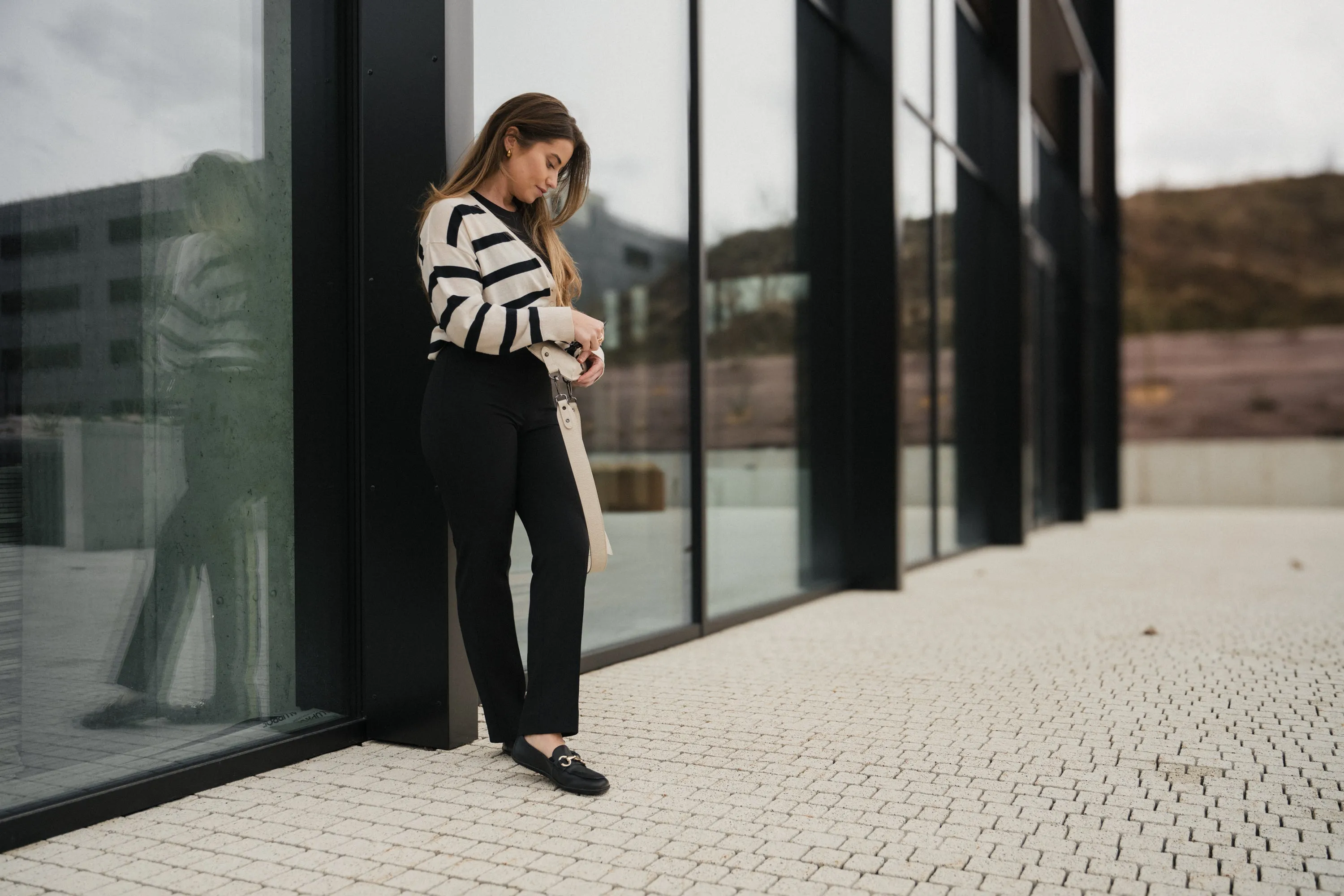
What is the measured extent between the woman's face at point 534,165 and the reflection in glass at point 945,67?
614 cm

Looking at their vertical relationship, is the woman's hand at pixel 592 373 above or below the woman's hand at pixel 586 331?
below

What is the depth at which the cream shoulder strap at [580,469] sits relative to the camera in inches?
117

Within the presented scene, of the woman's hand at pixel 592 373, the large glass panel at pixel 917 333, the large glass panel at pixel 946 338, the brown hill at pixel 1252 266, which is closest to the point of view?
the woman's hand at pixel 592 373

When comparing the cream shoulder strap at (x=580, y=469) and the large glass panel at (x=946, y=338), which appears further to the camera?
the large glass panel at (x=946, y=338)

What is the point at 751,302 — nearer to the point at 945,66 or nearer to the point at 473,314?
the point at 473,314

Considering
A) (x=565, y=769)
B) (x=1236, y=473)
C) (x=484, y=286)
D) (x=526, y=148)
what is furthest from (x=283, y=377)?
Answer: (x=1236, y=473)

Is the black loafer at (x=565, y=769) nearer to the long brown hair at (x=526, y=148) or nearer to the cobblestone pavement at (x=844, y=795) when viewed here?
the cobblestone pavement at (x=844, y=795)

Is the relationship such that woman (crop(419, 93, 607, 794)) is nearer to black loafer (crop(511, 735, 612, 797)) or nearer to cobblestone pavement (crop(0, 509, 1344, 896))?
black loafer (crop(511, 735, 612, 797))

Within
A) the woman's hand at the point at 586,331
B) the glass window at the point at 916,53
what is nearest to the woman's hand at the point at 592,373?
the woman's hand at the point at 586,331

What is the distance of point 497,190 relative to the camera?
3.02 m

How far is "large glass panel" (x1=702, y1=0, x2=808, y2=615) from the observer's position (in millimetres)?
5574

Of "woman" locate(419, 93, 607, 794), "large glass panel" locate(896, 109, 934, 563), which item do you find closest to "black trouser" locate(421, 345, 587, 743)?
"woman" locate(419, 93, 607, 794)

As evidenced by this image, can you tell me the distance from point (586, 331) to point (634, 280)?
2.08 meters

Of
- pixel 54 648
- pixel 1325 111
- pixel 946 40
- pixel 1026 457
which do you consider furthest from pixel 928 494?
pixel 1325 111
